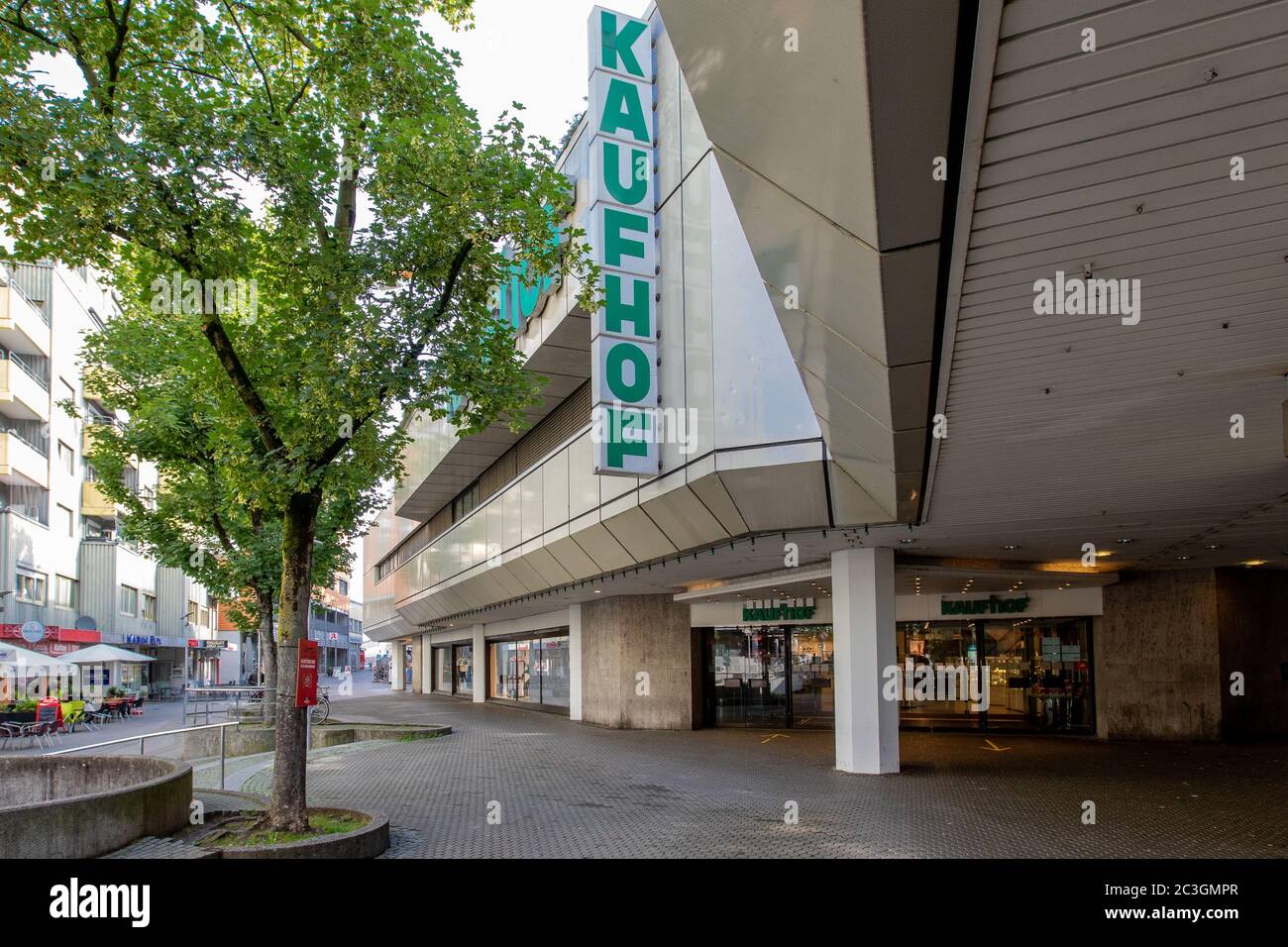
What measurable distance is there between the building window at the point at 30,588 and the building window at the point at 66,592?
2042 millimetres

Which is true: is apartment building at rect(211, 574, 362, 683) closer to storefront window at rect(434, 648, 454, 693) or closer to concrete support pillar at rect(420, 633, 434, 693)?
concrete support pillar at rect(420, 633, 434, 693)

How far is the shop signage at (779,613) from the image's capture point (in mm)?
22297

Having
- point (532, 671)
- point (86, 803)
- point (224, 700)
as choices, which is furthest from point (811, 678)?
point (224, 700)

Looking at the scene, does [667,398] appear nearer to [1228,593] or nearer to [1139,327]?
[1139,327]

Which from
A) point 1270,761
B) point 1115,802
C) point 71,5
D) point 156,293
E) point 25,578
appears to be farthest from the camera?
point 25,578

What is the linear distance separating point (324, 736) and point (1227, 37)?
69.7 feet

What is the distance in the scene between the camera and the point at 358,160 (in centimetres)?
1048

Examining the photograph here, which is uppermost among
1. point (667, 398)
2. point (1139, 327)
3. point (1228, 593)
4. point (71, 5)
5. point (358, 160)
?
point (71, 5)

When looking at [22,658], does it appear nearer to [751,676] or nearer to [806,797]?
[751,676]

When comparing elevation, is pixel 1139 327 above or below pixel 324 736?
above

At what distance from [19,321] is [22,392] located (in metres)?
2.63

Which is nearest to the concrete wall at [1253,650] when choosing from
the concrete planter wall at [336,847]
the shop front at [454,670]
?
the concrete planter wall at [336,847]

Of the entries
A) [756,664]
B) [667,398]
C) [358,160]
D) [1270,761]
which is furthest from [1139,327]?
[756,664]

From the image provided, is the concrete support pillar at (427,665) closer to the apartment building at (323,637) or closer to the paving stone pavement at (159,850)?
the apartment building at (323,637)
